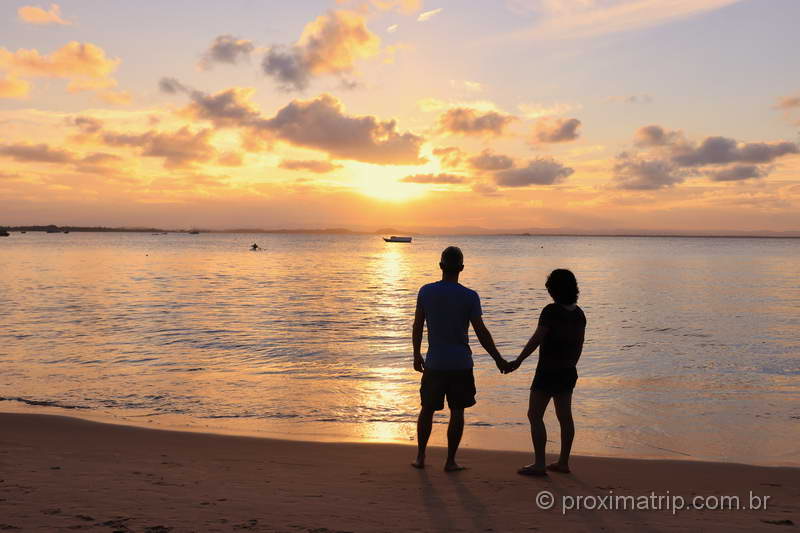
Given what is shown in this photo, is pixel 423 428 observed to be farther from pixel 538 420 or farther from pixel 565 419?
pixel 565 419

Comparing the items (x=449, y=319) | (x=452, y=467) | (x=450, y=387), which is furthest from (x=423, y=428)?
(x=449, y=319)

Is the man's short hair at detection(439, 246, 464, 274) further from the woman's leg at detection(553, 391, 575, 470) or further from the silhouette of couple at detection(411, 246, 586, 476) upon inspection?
the woman's leg at detection(553, 391, 575, 470)

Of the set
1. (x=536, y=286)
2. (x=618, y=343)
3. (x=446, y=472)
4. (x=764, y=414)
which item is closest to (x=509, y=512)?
(x=446, y=472)

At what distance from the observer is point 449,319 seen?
6.77 meters

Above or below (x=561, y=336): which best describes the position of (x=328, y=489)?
below

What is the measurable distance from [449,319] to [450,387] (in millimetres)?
792

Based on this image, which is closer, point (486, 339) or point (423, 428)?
point (486, 339)

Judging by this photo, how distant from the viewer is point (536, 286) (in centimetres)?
4784

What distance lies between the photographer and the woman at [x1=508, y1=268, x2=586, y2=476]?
22.4 feet

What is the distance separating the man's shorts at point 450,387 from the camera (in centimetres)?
686

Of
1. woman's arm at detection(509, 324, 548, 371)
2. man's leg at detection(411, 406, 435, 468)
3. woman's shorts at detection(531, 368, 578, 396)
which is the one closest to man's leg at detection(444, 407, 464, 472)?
man's leg at detection(411, 406, 435, 468)

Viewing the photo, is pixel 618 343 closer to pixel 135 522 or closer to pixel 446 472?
pixel 446 472

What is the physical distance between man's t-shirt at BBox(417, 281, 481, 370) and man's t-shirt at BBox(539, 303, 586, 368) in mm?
824

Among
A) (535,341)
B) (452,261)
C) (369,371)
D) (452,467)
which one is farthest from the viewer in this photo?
(369,371)
